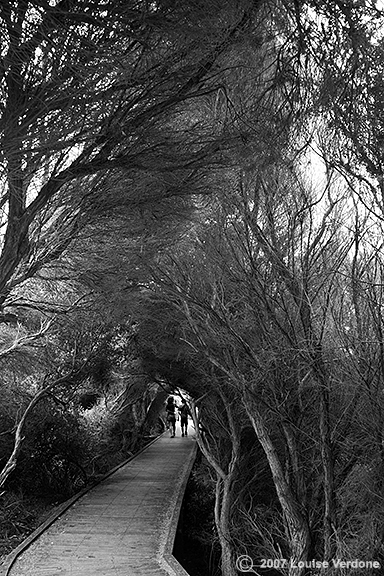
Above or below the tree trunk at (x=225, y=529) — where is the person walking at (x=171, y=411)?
above

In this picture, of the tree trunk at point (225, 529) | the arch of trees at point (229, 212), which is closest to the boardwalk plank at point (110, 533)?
the tree trunk at point (225, 529)

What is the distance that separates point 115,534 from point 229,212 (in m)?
5.63

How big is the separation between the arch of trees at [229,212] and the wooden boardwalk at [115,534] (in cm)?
124

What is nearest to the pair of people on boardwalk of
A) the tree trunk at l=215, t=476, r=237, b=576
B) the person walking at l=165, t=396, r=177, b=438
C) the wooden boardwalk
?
the person walking at l=165, t=396, r=177, b=438

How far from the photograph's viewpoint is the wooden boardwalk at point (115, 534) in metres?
8.22

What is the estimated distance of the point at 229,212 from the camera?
7.22 m

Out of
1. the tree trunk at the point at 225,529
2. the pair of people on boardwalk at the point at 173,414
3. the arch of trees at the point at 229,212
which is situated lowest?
the tree trunk at the point at 225,529

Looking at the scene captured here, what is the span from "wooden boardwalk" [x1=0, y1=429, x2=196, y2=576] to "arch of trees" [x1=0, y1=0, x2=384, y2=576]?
1.24 meters

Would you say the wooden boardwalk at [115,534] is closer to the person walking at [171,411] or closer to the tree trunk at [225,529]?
the tree trunk at [225,529]

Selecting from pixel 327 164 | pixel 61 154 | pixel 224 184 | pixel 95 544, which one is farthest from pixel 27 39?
pixel 95 544

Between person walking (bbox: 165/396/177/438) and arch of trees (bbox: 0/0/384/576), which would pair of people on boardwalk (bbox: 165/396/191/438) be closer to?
person walking (bbox: 165/396/177/438)

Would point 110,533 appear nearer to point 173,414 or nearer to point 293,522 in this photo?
point 293,522

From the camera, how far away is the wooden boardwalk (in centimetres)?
822

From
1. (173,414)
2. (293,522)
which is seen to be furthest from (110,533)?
(173,414)
